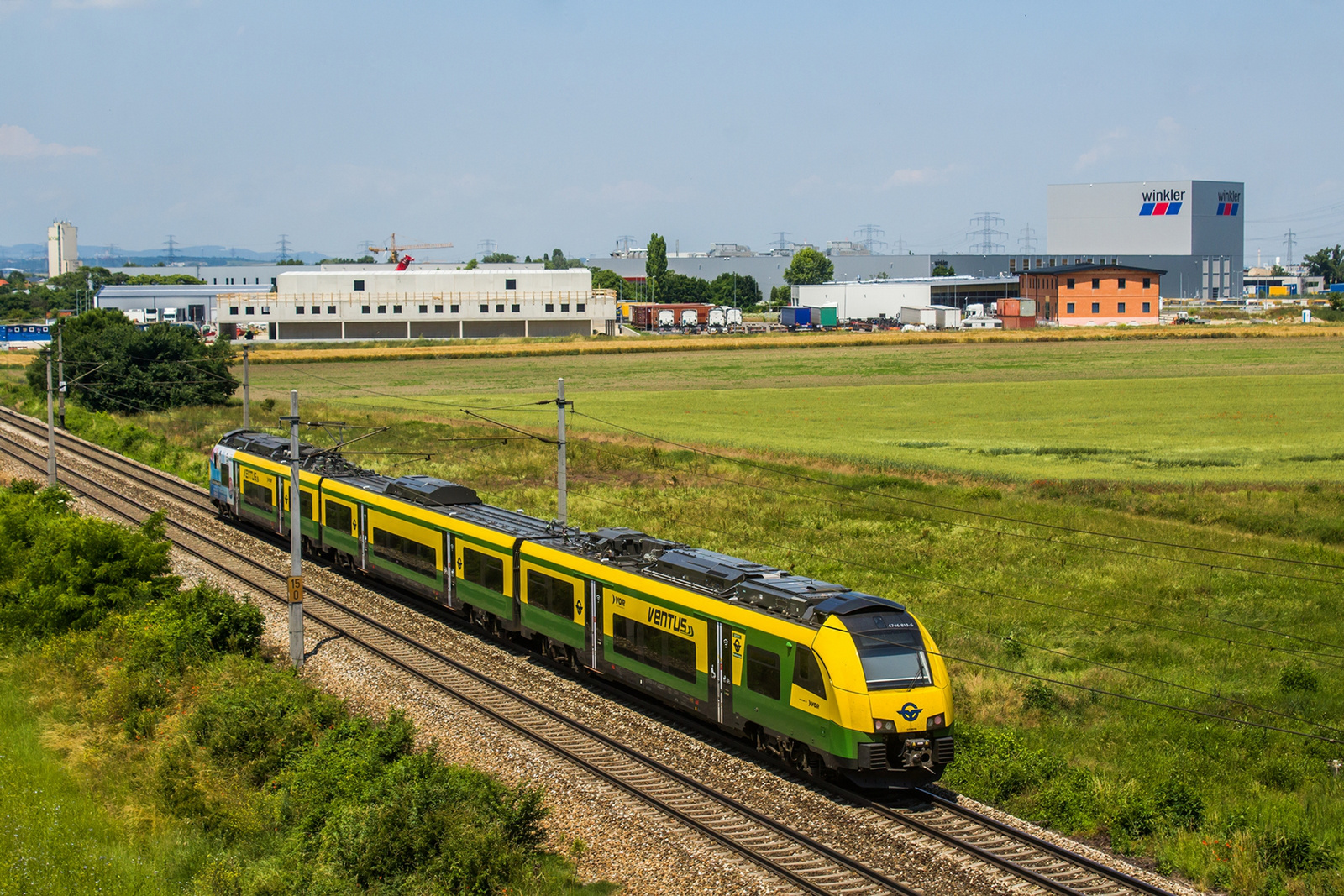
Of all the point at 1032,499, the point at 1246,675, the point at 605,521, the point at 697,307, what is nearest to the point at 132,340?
the point at 605,521

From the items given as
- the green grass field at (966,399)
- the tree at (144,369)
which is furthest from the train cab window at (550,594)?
the tree at (144,369)

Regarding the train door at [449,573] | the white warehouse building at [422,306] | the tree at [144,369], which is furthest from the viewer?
the white warehouse building at [422,306]

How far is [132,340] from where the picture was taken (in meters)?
75.2

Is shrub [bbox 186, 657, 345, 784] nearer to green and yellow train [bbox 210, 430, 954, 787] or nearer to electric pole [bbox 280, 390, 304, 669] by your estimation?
electric pole [bbox 280, 390, 304, 669]

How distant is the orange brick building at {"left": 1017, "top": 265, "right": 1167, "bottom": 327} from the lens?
448 ft

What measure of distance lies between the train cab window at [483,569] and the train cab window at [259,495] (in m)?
13.1

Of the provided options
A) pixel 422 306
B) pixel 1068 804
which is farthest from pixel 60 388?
pixel 422 306

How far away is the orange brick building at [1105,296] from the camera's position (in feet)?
448

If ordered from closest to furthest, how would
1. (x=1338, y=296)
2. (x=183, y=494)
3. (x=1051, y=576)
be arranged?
(x=1051, y=576), (x=183, y=494), (x=1338, y=296)

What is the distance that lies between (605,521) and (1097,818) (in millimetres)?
24972

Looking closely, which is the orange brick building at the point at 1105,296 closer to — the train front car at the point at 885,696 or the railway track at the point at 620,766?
the railway track at the point at 620,766

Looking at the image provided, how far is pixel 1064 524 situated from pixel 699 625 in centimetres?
2163

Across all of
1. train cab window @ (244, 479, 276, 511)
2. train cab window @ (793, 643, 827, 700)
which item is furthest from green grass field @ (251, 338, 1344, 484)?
train cab window @ (793, 643, 827, 700)

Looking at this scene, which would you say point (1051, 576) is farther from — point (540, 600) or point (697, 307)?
point (697, 307)
